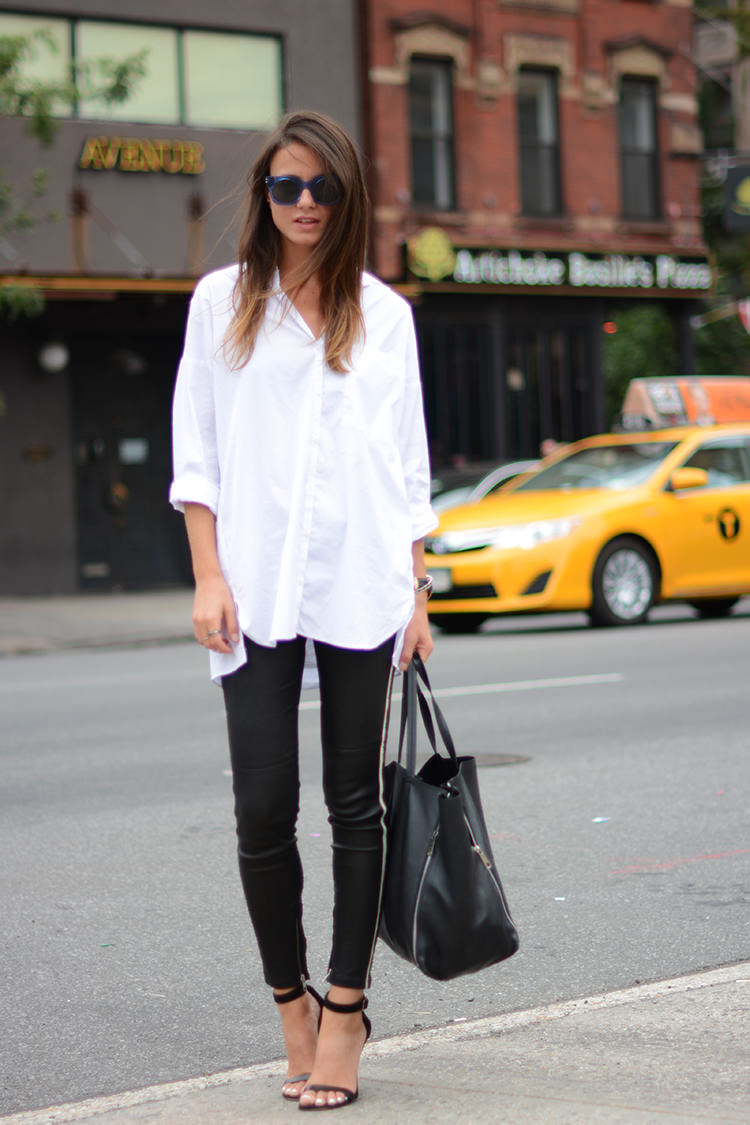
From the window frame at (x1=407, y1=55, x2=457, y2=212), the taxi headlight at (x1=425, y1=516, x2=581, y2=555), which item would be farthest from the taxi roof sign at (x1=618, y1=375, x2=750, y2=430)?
the window frame at (x1=407, y1=55, x2=457, y2=212)

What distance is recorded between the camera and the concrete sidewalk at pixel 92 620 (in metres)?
14.8

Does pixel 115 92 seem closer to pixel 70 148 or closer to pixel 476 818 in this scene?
pixel 70 148

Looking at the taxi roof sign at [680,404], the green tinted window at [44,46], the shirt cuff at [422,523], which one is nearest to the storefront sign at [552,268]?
the green tinted window at [44,46]

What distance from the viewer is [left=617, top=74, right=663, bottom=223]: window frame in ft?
83.4

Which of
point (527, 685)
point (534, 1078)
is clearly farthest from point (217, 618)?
point (527, 685)

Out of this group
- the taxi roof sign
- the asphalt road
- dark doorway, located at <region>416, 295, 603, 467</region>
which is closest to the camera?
the asphalt road

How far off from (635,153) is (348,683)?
934 inches

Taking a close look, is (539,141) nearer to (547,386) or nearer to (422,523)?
(547,386)

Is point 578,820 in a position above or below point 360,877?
below

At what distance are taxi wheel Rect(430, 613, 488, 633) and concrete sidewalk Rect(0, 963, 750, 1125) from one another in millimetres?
9535

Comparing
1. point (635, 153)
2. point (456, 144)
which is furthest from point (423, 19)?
point (635, 153)

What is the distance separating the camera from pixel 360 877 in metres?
3.20

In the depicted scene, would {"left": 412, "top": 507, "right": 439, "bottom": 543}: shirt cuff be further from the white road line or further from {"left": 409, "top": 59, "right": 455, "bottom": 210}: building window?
{"left": 409, "top": 59, "right": 455, "bottom": 210}: building window

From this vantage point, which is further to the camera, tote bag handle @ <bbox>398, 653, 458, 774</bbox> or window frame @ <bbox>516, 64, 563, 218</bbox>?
window frame @ <bbox>516, 64, 563, 218</bbox>
